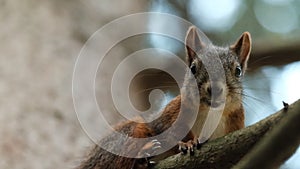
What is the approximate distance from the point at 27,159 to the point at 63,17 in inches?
21.9

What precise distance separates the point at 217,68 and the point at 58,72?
0.65m

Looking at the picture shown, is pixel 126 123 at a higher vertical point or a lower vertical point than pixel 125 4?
lower

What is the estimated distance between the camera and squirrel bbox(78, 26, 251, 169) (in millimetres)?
1458

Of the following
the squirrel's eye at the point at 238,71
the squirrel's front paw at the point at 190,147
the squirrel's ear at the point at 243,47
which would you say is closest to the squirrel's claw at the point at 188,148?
the squirrel's front paw at the point at 190,147

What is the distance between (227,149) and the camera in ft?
3.80

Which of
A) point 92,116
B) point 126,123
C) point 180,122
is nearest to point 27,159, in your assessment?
point 92,116

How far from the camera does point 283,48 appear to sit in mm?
1960

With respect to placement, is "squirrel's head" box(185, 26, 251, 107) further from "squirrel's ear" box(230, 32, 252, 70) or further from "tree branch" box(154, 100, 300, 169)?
"tree branch" box(154, 100, 300, 169)

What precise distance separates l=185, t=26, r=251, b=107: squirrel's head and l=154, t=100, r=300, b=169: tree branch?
0.82ft

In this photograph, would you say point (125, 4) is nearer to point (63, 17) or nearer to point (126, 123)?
point (63, 17)

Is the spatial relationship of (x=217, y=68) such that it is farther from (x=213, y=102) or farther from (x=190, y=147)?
(x=190, y=147)

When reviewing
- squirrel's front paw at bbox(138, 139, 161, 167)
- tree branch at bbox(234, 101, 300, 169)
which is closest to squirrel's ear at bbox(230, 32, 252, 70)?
squirrel's front paw at bbox(138, 139, 161, 167)

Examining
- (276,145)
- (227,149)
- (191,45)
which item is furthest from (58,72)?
(276,145)

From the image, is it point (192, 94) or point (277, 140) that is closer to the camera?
point (277, 140)
